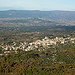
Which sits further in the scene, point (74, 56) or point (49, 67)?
point (74, 56)

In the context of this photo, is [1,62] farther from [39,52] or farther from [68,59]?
[68,59]

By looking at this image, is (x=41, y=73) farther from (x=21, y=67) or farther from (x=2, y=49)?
(x=2, y=49)

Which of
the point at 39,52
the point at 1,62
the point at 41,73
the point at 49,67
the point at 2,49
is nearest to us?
the point at 41,73

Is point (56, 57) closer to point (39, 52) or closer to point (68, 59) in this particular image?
point (68, 59)

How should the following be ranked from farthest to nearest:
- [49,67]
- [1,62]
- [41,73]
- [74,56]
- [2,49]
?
1. [2,49]
2. [74,56]
3. [1,62]
4. [49,67]
5. [41,73]

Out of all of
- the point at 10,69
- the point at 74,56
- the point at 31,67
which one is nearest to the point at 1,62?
the point at 10,69

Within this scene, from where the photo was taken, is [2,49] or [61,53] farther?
[2,49]

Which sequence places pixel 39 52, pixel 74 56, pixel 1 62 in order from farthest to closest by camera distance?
pixel 39 52
pixel 74 56
pixel 1 62

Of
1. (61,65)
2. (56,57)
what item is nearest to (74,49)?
(56,57)

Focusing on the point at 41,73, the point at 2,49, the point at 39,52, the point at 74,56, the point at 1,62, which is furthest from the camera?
the point at 2,49
